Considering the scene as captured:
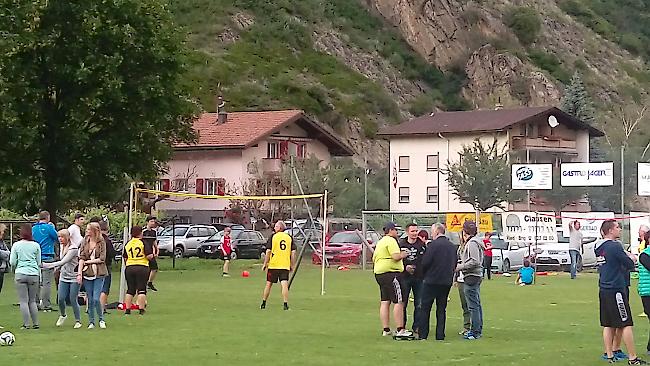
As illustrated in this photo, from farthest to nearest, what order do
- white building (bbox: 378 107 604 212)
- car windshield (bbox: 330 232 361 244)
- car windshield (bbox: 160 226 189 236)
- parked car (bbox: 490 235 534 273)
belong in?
white building (bbox: 378 107 604 212), car windshield (bbox: 160 226 189 236), car windshield (bbox: 330 232 361 244), parked car (bbox: 490 235 534 273)

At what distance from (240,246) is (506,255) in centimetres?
1436

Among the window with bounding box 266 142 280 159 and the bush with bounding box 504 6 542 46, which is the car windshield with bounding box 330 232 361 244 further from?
the bush with bounding box 504 6 542 46

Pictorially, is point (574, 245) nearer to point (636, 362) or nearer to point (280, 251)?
point (280, 251)

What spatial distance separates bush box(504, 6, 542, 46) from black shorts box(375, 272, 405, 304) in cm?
10641

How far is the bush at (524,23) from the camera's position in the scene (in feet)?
400

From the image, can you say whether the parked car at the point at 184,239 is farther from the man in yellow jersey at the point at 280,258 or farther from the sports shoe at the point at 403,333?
the sports shoe at the point at 403,333

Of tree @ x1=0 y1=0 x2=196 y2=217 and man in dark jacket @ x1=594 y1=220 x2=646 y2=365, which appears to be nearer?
man in dark jacket @ x1=594 y1=220 x2=646 y2=365

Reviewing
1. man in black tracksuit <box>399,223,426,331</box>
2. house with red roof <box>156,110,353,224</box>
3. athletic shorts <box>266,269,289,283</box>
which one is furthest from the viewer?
house with red roof <box>156,110,353,224</box>

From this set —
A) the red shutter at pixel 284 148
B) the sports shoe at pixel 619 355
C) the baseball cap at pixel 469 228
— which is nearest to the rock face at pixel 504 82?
the red shutter at pixel 284 148

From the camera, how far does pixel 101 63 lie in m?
37.0

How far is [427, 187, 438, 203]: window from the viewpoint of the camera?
78625mm

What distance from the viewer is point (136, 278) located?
22891 millimetres

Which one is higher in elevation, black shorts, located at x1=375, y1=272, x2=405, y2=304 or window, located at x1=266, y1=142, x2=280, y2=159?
window, located at x1=266, y1=142, x2=280, y2=159

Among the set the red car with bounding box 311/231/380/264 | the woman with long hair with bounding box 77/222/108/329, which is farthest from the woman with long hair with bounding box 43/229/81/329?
the red car with bounding box 311/231/380/264
